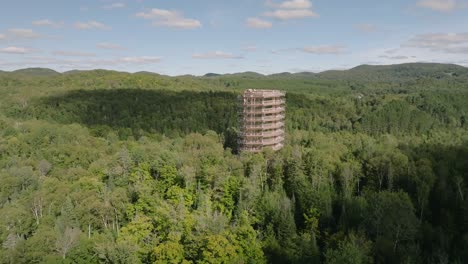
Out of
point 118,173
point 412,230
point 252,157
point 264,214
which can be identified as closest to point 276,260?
point 264,214

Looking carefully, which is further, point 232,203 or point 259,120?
point 259,120

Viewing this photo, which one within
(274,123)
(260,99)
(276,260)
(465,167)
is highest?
(260,99)

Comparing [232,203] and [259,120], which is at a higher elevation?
[259,120]

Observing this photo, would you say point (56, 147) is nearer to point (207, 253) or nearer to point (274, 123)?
point (274, 123)

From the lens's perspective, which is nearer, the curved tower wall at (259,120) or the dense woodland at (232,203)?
the dense woodland at (232,203)

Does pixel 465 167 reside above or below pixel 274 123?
below

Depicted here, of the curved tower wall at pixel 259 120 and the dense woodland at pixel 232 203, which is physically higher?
the curved tower wall at pixel 259 120

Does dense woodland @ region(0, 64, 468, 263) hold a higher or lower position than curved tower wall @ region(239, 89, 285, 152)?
lower

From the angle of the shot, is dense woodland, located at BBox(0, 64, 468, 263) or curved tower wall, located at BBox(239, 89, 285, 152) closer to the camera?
dense woodland, located at BBox(0, 64, 468, 263)
